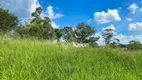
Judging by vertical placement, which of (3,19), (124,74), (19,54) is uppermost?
(3,19)

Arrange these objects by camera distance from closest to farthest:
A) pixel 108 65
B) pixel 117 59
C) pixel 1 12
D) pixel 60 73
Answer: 1. pixel 60 73
2. pixel 108 65
3. pixel 117 59
4. pixel 1 12

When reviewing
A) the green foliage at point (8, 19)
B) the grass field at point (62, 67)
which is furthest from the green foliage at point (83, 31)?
the grass field at point (62, 67)

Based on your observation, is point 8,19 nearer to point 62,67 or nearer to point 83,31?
point 83,31

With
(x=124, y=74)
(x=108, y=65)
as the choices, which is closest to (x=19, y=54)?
(x=108, y=65)

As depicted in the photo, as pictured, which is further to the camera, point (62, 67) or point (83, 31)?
point (83, 31)

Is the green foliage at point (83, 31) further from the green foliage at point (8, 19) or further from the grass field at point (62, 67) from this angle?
the grass field at point (62, 67)

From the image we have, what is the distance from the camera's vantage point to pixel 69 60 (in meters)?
6.75

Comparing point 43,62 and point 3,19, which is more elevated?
point 3,19

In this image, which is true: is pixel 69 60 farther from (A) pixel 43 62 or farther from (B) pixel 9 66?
(B) pixel 9 66

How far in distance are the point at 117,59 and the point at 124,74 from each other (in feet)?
6.91

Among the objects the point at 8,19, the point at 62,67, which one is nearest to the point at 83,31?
the point at 8,19

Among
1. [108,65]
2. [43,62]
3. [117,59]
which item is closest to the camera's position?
[43,62]

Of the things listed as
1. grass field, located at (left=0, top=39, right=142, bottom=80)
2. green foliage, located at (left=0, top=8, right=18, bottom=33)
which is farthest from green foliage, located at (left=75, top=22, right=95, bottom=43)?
grass field, located at (left=0, top=39, right=142, bottom=80)

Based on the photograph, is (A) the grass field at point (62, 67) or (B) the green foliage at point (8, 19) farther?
Answer: (B) the green foliage at point (8, 19)
